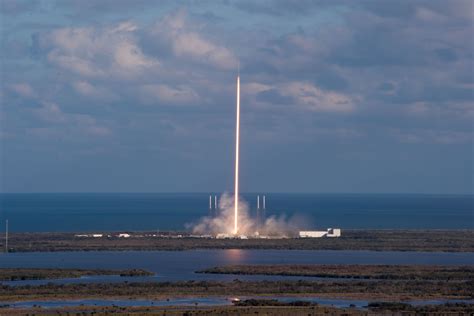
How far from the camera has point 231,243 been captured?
12950 cm

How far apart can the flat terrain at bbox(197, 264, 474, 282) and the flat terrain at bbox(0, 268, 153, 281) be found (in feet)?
20.2

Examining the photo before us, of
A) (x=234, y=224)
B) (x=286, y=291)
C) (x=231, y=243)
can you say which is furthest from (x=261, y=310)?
(x=234, y=224)

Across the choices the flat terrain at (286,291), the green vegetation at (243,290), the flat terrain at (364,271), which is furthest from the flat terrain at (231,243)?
the green vegetation at (243,290)

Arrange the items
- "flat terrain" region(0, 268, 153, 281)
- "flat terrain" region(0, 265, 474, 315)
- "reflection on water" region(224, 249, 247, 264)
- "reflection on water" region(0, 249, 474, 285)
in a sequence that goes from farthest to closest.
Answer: "reflection on water" region(224, 249, 247, 264) → "reflection on water" region(0, 249, 474, 285) → "flat terrain" region(0, 268, 153, 281) → "flat terrain" region(0, 265, 474, 315)

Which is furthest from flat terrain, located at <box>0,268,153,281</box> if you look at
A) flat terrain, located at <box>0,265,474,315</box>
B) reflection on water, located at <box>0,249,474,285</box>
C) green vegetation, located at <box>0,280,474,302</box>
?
green vegetation, located at <box>0,280,474,302</box>

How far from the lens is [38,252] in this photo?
118m

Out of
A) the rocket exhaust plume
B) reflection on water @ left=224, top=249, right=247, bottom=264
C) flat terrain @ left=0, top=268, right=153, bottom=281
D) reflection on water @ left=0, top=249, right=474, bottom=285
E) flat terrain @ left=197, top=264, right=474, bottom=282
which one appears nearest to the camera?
flat terrain @ left=0, top=268, right=153, bottom=281

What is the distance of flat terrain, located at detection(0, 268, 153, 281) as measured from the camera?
87.7 meters

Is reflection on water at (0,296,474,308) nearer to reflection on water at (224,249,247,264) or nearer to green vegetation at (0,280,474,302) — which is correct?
green vegetation at (0,280,474,302)

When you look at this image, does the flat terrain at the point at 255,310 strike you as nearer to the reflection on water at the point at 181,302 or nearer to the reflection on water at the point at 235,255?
the reflection on water at the point at 181,302

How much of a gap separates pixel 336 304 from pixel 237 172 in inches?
2406

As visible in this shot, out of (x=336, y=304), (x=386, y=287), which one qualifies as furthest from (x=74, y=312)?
(x=386, y=287)

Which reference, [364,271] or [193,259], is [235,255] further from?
[364,271]

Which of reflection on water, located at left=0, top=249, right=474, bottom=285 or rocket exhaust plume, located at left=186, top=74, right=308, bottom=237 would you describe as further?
rocket exhaust plume, located at left=186, top=74, right=308, bottom=237
